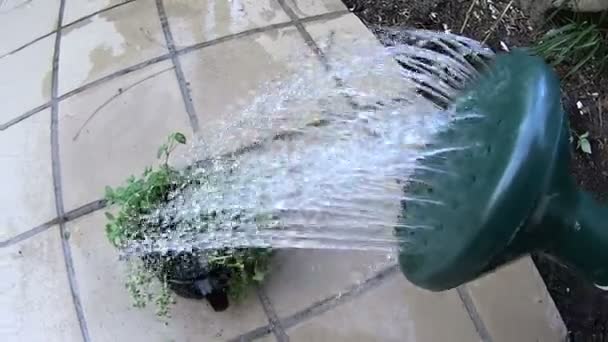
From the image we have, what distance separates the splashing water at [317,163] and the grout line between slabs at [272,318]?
0.10 meters

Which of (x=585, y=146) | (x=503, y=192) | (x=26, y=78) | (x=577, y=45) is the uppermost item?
(x=503, y=192)

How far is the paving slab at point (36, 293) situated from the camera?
1610 millimetres

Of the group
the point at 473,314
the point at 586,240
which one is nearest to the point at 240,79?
the point at 473,314

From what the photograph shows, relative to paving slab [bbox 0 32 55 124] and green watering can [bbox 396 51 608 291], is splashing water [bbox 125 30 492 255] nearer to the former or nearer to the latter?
green watering can [bbox 396 51 608 291]

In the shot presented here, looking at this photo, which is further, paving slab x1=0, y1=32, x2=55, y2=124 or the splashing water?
paving slab x1=0, y1=32, x2=55, y2=124

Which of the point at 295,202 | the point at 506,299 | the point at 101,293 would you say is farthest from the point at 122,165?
the point at 506,299

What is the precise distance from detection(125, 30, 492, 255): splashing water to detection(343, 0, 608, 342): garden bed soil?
0.83 ft

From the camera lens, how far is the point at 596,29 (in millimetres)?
1927

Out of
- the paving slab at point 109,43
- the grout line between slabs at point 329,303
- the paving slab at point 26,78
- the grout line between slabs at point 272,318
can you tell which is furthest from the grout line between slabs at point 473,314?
the paving slab at point 26,78

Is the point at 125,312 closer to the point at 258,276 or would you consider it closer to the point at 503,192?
the point at 258,276

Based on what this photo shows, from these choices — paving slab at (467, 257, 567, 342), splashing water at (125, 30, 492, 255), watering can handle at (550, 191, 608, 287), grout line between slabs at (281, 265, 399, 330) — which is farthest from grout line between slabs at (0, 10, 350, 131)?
watering can handle at (550, 191, 608, 287)

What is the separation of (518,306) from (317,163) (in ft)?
A: 1.47

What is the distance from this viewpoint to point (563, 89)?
1959 mm

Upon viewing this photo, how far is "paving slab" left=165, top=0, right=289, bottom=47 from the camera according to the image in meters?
1.90
